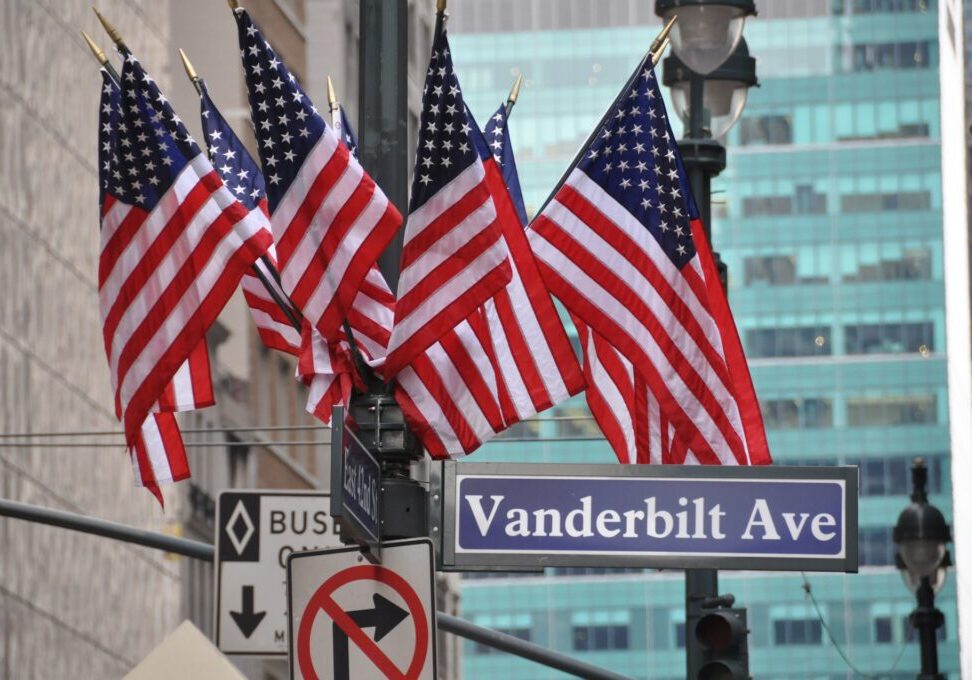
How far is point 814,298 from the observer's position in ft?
431

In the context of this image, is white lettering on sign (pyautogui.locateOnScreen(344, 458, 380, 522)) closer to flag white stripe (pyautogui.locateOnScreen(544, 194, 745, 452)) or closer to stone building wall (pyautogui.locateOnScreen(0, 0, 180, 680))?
flag white stripe (pyautogui.locateOnScreen(544, 194, 745, 452))

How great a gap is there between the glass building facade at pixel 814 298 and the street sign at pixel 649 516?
375 feet

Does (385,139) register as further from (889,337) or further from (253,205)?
(889,337)

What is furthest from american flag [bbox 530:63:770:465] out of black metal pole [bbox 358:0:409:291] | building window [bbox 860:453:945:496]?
building window [bbox 860:453:945:496]

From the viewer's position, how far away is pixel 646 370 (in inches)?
490

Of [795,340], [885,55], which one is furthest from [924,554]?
[885,55]

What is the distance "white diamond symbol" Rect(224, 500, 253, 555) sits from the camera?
14.8m

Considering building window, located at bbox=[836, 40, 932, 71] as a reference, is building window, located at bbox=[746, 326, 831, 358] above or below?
below

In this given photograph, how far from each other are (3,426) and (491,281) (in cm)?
2543

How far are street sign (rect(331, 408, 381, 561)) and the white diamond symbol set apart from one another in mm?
4167

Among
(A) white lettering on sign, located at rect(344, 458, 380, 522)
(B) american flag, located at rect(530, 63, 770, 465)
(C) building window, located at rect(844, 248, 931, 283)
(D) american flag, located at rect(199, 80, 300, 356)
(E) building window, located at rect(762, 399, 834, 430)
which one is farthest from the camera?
(C) building window, located at rect(844, 248, 931, 283)

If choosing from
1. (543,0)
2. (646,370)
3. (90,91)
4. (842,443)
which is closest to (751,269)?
(842,443)

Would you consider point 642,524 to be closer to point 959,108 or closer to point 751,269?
point 751,269

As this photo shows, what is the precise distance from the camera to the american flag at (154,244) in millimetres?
12430
